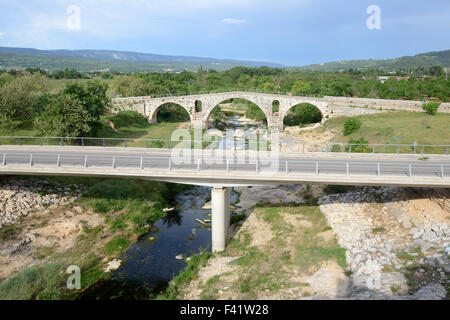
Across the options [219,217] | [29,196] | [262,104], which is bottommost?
[219,217]

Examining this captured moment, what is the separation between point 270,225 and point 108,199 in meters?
17.1

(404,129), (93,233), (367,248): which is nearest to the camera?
(367,248)

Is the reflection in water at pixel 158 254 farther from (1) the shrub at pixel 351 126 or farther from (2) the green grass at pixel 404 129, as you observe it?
(1) the shrub at pixel 351 126

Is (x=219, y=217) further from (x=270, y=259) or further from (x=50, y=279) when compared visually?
(x=50, y=279)

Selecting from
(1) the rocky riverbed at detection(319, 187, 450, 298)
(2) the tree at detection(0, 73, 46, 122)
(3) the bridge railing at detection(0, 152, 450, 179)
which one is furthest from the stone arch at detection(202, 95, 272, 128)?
(3) the bridge railing at detection(0, 152, 450, 179)

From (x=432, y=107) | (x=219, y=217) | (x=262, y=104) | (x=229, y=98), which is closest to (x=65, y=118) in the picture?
(x=219, y=217)

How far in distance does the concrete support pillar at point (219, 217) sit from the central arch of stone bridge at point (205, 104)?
52069 millimetres

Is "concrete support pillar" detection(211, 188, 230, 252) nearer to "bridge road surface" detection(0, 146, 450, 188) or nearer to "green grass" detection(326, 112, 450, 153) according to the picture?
"bridge road surface" detection(0, 146, 450, 188)

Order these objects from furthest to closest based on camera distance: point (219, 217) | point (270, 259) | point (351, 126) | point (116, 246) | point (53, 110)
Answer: point (351, 126) < point (53, 110) < point (116, 246) < point (219, 217) < point (270, 259)

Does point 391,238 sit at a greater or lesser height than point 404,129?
lesser

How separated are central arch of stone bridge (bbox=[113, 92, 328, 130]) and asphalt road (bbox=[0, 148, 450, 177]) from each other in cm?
4694

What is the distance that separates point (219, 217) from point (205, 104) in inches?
2161

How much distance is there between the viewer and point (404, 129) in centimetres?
5059

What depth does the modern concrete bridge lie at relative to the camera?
80.2 feet
